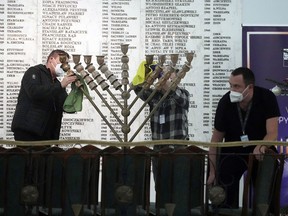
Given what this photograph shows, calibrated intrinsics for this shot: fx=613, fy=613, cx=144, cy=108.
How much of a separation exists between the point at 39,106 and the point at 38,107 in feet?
0.04

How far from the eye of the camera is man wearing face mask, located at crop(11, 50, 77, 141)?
4566mm

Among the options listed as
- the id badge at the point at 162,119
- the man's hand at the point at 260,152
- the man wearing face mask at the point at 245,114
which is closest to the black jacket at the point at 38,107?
the id badge at the point at 162,119

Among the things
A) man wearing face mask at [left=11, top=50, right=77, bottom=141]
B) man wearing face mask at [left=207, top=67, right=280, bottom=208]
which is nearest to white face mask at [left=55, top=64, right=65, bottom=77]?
man wearing face mask at [left=11, top=50, right=77, bottom=141]

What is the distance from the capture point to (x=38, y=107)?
464cm

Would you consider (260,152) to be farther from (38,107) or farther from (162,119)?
(38,107)

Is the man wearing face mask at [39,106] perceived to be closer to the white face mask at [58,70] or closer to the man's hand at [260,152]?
the white face mask at [58,70]

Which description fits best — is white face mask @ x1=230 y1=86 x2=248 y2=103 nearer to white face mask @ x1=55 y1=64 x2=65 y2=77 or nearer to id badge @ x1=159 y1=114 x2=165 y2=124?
id badge @ x1=159 y1=114 x2=165 y2=124

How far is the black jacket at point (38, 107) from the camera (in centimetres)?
457

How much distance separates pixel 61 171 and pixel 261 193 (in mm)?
961

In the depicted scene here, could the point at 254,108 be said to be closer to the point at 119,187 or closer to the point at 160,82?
the point at 160,82

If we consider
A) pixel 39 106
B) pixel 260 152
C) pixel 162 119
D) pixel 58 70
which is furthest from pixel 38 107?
pixel 260 152

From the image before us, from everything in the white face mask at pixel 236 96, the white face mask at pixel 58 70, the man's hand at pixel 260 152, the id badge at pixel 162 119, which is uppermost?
the white face mask at pixel 58 70

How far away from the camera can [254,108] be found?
13.7 ft

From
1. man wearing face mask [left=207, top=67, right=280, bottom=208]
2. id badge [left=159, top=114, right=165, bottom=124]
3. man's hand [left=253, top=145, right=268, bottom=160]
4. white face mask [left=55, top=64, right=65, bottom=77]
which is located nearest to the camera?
man's hand [left=253, top=145, right=268, bottom=160]
